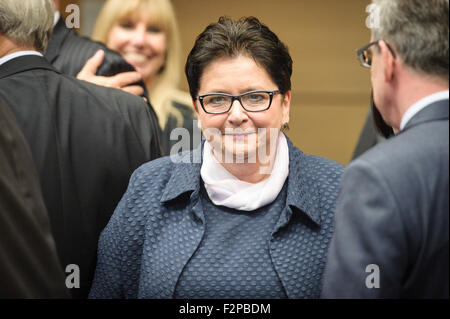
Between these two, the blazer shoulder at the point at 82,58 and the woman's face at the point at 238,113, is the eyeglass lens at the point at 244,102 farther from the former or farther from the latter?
the blazer shoulder at the point at 82,58

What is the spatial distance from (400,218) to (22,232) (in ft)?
2.58

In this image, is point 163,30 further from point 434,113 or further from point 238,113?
point 434,113

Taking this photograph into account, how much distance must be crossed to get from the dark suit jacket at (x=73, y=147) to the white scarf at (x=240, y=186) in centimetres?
35

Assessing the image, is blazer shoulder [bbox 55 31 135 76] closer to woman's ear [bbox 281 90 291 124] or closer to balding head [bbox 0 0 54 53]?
balding head [bbox 0 0 54 53]

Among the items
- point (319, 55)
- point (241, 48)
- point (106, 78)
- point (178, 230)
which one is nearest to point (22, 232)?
point (178, 230)

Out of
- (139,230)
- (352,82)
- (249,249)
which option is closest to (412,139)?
(249,249)

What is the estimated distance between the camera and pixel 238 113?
1762mm

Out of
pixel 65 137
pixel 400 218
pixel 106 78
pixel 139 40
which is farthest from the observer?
pixel 139 40

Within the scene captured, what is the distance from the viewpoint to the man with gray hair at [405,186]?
3.80 feet

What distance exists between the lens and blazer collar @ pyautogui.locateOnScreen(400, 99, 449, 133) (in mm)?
1238

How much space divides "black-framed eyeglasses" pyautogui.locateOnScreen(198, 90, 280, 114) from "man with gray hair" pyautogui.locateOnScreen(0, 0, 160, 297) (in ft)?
1.28

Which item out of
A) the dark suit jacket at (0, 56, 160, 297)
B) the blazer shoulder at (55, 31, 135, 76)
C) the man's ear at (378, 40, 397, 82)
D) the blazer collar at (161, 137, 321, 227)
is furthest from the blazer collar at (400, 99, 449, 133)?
the blazer shoulder at (55, 31, 135, 76)

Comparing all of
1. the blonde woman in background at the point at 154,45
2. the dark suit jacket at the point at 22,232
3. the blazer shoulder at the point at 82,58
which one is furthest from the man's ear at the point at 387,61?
the blonde woman in background at the point at 154,45

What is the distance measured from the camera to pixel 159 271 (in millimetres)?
1689
